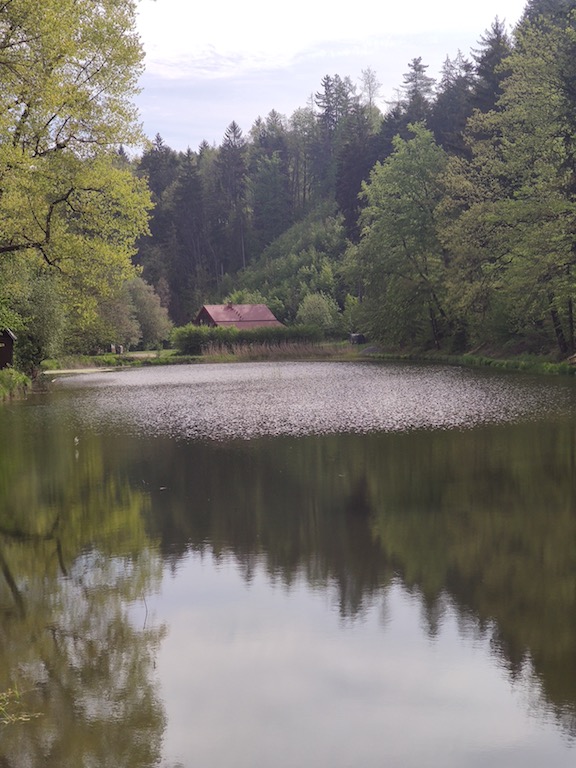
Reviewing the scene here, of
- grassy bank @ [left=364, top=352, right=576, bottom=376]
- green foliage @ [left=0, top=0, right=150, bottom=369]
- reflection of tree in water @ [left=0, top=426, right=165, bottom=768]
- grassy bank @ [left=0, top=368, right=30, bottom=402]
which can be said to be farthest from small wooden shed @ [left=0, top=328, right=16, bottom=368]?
reflection of tree in water @ [left=0, top=426, right=165, bottom=768]

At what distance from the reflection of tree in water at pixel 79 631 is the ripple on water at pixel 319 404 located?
834 centimetres

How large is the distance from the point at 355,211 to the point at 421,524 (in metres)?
91.1

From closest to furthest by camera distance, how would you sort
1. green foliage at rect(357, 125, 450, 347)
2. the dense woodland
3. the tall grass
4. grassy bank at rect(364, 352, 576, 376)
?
the dense woodland → grassy bank at rect(364, 352, 576, 376) → green foliage at rect(357, 125, 450, 347) → the tall grass

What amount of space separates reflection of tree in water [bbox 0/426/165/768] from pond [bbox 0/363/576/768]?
0.02m

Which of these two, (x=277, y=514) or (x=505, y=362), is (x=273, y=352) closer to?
(x=505, y=362)

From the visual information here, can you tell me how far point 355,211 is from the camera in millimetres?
98875

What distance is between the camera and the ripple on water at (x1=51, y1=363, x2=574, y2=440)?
2128cm

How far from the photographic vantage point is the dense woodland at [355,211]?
22812 millimetres

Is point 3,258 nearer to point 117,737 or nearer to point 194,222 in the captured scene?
point 117,737

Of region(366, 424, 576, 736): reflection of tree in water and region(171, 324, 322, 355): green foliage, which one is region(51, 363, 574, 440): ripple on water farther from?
region(171, 324, 322, 355): green foliage

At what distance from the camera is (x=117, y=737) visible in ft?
17.0

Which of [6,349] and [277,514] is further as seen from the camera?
[6,349]

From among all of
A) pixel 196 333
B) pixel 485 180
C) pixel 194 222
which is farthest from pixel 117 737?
pixel 194 222

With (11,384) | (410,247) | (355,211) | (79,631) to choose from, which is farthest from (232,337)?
(79,631)
